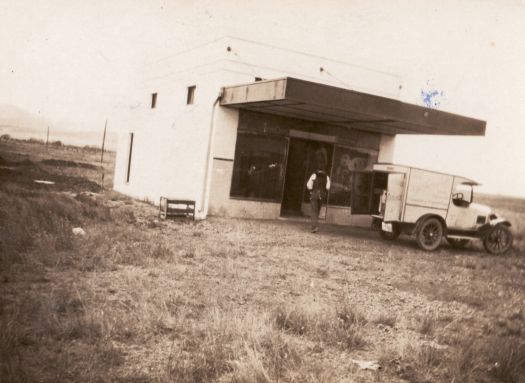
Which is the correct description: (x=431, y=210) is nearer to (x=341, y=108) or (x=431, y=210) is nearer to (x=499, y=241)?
(x=499, y=241)

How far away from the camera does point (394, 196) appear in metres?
12.5

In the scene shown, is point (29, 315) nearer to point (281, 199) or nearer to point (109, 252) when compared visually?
point (109, 252)

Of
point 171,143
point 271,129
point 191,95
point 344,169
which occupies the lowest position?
point 344,169

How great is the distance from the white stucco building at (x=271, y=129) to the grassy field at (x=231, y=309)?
3.76 metres

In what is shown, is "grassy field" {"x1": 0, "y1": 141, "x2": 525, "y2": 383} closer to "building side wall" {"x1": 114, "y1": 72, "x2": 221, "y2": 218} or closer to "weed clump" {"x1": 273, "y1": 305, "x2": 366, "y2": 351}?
"weed clump" {"x1": 273, "y1": 305, "x2": 366, "y2": 351}

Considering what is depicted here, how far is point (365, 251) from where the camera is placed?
11.9 metres

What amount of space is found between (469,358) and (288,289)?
121 inches

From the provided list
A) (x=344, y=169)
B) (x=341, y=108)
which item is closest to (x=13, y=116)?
(x=341, y=108)

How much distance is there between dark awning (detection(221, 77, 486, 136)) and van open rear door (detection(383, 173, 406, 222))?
1972mm

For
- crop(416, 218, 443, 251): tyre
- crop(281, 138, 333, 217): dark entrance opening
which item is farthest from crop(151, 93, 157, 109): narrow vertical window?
crop(416, 218, 443, 251): tyre

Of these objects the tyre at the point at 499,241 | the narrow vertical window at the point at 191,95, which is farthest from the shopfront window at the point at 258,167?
the tyre at the point at 499,241

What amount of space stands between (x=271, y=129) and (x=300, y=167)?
1952 mm

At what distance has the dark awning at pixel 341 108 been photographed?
12.1m

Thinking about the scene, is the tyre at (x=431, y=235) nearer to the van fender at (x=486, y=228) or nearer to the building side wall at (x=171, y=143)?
the van fender at (x=486, y=228)
